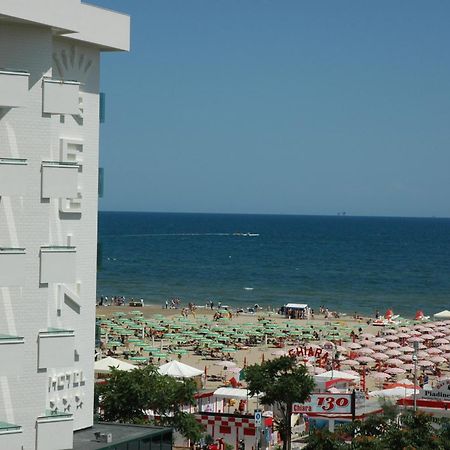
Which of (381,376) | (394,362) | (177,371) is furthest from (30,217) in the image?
(394,362)

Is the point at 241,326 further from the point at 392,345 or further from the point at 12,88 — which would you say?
the point at 12,88

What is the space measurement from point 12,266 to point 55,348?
5.68 ft

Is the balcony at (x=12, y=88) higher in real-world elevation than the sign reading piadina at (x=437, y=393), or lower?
higher

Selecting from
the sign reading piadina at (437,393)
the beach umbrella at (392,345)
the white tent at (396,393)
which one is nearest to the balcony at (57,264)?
the sign reading piadina at (437,393)

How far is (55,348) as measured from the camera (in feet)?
63.0

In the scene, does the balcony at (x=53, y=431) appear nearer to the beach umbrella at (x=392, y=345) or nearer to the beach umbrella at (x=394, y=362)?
the beach umbrella at (x=394, y=362)

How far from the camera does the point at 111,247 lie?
196625 mm

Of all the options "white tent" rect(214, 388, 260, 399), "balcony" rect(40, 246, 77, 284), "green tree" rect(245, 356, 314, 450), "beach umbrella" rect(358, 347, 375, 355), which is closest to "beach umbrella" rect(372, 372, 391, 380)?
"beach umbrella" rect(358, 347, 375, 355)

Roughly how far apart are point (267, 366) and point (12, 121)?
1571 cm

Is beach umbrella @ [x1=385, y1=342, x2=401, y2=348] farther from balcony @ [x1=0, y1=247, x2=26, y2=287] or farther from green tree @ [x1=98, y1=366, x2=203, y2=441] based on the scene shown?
balcony @ [x1=0, y1=247, x2=26, y2=287]

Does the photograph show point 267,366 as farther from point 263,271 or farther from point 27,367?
point 263,271

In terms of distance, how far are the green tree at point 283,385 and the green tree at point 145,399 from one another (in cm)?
241

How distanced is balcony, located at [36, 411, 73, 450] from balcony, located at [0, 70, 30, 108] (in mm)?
5468

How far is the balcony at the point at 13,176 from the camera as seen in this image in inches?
723
